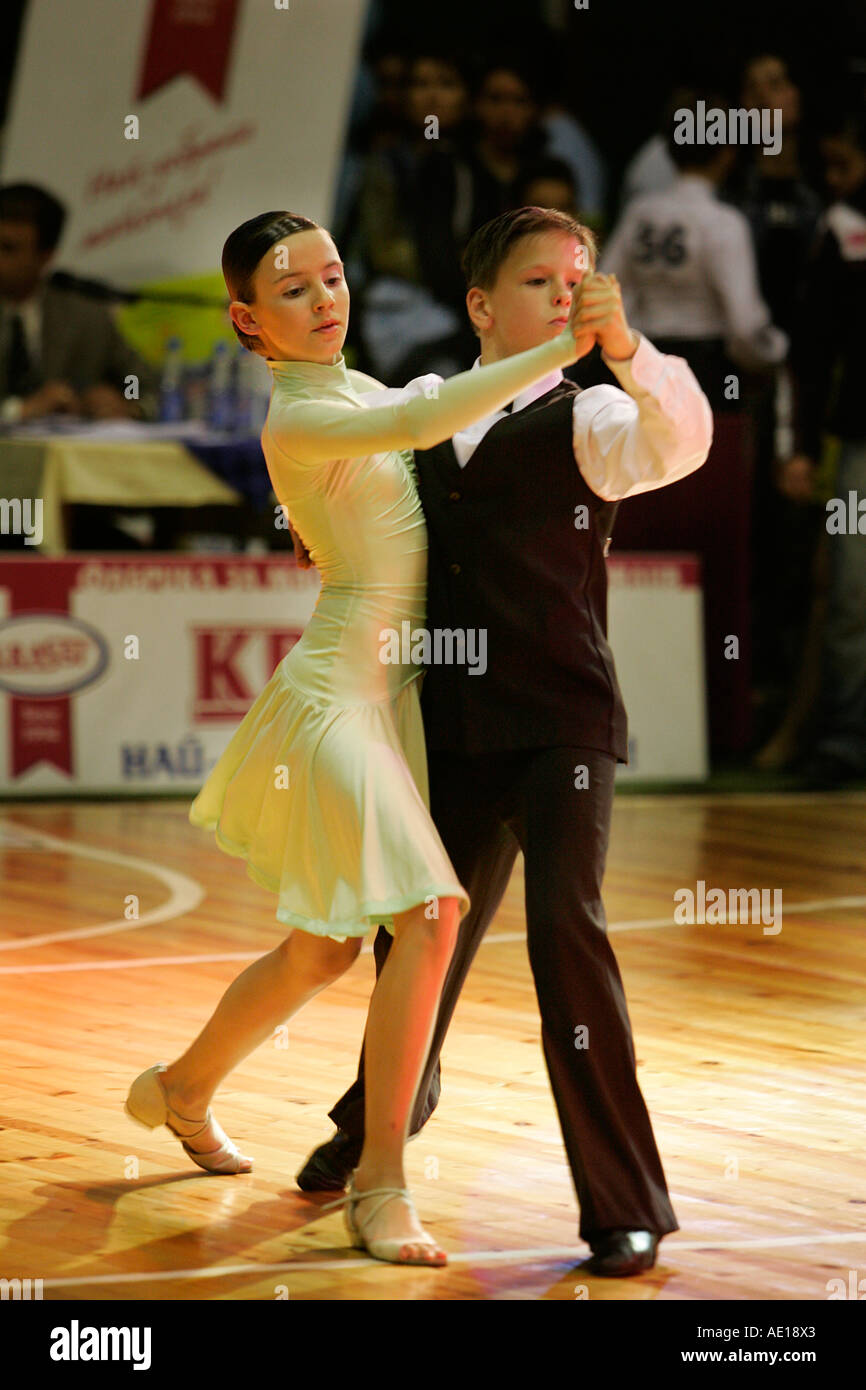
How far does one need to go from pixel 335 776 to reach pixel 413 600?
36 centimetres

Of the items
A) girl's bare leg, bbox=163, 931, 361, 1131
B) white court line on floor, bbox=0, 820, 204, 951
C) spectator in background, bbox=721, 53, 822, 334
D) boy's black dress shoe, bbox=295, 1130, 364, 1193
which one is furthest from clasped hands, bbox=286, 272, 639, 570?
spectator in background, bbox=721, 53, 822, 334

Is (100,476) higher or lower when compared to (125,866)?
higher

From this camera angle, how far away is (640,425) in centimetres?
338

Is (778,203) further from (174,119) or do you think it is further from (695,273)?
(174,119)

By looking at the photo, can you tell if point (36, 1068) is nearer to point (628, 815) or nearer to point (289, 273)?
point (289, 273)

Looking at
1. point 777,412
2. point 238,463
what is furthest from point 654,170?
point 238,463

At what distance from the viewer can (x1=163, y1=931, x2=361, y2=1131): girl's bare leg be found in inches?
149

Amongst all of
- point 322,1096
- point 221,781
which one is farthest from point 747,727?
point 221,781

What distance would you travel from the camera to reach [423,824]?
11.9ft

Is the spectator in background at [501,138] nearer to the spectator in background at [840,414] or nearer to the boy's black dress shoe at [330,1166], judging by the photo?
the spectator in background at [840,414]

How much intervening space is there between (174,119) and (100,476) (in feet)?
8.70

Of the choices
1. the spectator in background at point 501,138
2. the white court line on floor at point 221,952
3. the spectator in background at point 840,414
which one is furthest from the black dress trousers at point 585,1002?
the spectator in background at point 501,138

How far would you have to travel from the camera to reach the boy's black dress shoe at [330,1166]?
3.96m

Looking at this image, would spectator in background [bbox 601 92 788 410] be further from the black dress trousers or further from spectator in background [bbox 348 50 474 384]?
the black dress trousers
